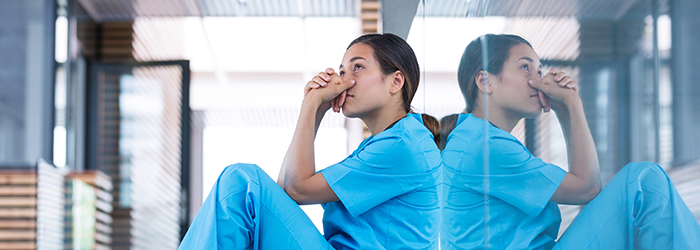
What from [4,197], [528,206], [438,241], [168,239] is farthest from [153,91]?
[528,206]

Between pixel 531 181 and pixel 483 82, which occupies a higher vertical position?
A: pixel 483 82

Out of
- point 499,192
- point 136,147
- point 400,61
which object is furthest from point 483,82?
point 136,147

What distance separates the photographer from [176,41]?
20.1ft

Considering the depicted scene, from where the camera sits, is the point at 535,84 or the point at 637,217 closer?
the point at 637,217

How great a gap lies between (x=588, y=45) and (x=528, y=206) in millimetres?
313

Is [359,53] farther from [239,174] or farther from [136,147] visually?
[136,147]

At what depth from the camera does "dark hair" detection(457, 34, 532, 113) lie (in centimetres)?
87

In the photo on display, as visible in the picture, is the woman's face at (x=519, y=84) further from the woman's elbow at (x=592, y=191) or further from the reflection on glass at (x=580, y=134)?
the woman's elbow at (x=592, y=191)

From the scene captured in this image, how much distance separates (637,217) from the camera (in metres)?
0.55

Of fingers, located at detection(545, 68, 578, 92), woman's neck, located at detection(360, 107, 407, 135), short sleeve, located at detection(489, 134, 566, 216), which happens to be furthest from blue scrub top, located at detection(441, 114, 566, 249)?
woman's neck, located at detection(360, 107, 407, 135)

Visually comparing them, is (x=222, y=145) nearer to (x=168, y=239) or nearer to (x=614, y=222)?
(x=168, y=239)

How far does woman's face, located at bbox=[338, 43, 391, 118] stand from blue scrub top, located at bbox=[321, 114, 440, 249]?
15 cm

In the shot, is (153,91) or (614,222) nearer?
(614,222)

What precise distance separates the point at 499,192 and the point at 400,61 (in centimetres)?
74
